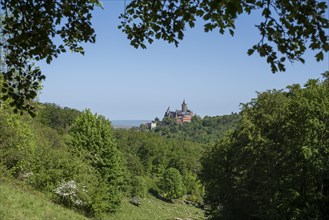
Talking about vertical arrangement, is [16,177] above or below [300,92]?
below

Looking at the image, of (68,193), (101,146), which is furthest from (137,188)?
(68,193)

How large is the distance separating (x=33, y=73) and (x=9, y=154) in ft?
68.3

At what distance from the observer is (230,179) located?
30.8m

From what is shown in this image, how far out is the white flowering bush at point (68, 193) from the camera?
28609mm

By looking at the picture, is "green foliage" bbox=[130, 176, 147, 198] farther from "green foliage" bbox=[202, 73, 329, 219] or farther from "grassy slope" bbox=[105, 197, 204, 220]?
"green foliage" bbox=[202, 73, 329, 219]

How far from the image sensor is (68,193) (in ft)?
92.9

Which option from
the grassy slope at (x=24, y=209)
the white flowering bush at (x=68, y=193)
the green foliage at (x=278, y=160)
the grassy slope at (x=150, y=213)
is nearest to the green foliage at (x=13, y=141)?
the white flowering bush at (x=68, y=193)

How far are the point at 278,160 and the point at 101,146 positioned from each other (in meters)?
21.8

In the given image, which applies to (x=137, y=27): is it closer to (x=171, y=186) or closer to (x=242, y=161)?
(x=242, y=161)

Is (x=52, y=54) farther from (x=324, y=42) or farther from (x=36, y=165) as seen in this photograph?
(x=36, y=165)

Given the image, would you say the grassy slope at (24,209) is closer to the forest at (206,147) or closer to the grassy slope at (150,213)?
the forest at (206,147)

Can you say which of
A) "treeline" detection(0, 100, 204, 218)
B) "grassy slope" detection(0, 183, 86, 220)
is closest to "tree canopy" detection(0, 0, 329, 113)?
"grassy slope" detection(0, 183, 86, 220)

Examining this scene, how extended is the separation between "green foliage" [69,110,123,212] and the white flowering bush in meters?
9.84

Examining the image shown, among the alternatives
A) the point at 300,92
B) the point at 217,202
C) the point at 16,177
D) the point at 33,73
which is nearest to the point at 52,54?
the point at 33,73
